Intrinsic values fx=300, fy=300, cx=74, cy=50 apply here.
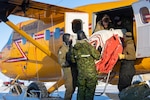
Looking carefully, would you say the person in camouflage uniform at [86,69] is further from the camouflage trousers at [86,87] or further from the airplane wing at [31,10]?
the airplane wing at [31,10]

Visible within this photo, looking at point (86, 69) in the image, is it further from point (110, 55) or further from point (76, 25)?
point (76, 25)

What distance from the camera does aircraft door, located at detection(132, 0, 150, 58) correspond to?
7006 millimetres

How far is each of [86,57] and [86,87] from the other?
0.63 meters

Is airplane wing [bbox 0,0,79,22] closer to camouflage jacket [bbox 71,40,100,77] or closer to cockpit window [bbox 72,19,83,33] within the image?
cockpit window [bbox 72,19,83,33]

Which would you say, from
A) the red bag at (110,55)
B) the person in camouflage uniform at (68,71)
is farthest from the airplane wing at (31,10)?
the red bag at (110,55)

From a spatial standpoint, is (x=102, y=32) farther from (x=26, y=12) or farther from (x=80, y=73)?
(x=26, y=12)

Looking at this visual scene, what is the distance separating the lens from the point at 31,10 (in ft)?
30.4

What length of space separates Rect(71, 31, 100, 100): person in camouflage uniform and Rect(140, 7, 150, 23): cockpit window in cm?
165

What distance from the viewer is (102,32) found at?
7.84 metres

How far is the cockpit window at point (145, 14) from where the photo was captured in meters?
7.06

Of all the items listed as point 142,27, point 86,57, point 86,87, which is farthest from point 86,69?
point 142,27

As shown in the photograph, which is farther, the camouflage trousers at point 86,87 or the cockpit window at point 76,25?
the cockpit window at point 76,25

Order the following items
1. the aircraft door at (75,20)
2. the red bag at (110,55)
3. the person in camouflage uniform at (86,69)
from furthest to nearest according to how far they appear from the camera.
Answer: the aircraft door at (75,20) < the red bag at (110,55) < the person in camouflage uniform at (86,69)

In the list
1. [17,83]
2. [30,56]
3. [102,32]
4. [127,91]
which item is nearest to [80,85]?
[127,91]
